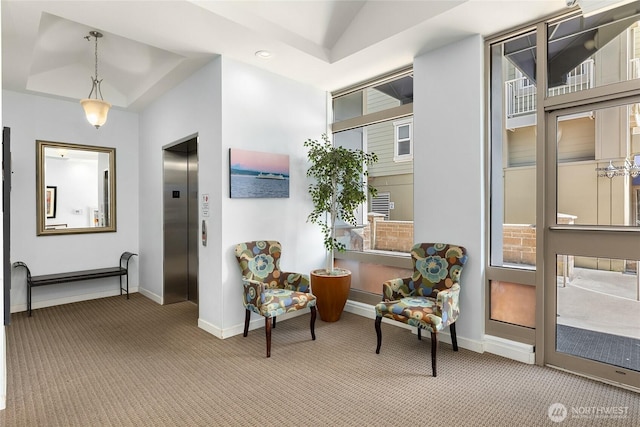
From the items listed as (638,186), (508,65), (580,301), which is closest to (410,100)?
(508,65)

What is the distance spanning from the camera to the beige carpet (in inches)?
92.0

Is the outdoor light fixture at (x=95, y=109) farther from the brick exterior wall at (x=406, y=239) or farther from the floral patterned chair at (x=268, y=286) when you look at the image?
the brick exterior wall at (x=406, y=239)

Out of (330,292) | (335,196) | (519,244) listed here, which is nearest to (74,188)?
(335,196)

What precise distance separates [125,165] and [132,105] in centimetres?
93

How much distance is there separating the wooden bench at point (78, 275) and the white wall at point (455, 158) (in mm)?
4302

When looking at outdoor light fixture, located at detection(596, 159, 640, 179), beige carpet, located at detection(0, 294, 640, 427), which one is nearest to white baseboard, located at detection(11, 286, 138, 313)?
beige carpet, located at detection(0, 294, 640, 427)

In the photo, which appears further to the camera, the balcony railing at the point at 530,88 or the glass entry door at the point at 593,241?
the balcony railing at the point at 530,88

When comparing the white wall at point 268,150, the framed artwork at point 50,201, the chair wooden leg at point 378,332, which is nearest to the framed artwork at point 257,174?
the white wall at point 268,150

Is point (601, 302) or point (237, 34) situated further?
point (237, 34)

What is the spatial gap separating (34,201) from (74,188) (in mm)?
485

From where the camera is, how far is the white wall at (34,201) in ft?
15.3

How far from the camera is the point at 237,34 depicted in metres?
3.30

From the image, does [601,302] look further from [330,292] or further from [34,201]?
[34,201]

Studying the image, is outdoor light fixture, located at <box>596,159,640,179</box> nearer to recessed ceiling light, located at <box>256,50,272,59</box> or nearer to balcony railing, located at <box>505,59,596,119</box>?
balcony railing, located at <box>505,59,596,119</box>
